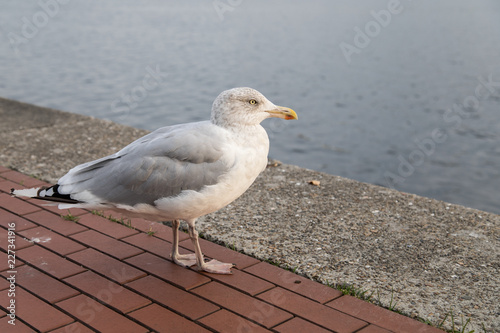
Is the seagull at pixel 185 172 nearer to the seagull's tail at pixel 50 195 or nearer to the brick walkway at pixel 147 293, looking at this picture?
the seagull's tail at pixel 50 195

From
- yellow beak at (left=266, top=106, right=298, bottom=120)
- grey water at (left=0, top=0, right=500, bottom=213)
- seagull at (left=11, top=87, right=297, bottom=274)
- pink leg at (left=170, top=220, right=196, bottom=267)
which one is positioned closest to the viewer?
seagull at (left=11, top=87, right=297, bottom=274)

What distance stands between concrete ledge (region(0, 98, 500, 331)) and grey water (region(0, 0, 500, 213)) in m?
4.53

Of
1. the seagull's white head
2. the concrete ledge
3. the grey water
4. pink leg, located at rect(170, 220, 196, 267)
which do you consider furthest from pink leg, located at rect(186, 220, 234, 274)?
the grey water

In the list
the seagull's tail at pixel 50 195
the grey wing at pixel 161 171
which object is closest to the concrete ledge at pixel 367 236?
the grey wing at pixel 161 171

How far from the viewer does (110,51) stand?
19062mm

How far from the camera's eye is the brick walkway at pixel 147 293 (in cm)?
282

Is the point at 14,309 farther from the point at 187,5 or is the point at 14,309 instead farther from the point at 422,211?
the point at 187,5

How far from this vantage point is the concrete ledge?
3.17 m

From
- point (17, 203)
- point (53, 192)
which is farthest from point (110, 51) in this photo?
point (53, 192)

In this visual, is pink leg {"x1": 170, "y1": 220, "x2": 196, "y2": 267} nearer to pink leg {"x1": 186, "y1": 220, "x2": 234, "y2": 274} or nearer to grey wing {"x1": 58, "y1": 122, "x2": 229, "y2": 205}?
pink leg {"x1": 186, "y1": 220, "x2": 234, "y2": 274}

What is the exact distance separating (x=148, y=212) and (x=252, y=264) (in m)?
0.75

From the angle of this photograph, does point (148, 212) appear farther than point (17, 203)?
No

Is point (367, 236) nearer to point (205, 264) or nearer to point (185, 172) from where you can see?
point (205, 264)

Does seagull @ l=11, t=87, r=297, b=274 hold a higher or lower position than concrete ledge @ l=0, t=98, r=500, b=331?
higher
